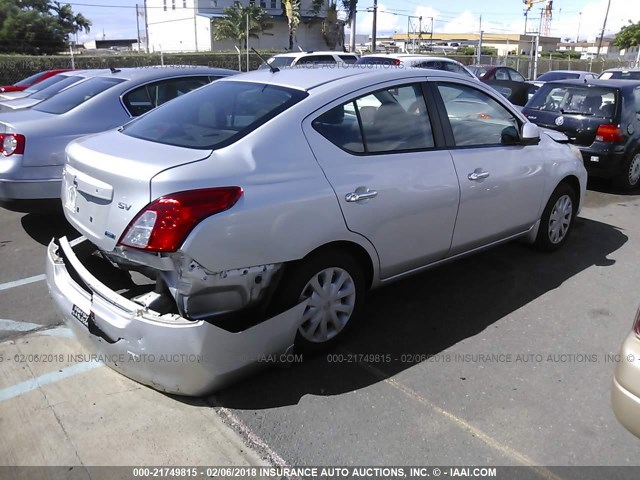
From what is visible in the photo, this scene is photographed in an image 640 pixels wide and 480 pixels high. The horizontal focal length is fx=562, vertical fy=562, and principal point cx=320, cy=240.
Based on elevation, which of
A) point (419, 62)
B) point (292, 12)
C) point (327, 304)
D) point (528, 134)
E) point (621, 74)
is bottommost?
point (327, 304)

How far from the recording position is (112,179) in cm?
293

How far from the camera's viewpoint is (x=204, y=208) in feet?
9.02

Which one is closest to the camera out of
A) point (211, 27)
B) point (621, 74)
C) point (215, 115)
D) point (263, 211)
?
point (263, 211)

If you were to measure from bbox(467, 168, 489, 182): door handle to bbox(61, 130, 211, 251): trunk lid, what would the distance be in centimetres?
196

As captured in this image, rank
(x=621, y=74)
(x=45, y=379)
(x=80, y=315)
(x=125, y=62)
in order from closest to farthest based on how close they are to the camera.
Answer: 1. (x=80, y=315)
2. (x=45, y=379)
3. (x=621, y=74)
4. (x=125, y=62)

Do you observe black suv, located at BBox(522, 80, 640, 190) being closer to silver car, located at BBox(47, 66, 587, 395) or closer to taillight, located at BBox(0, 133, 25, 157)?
silver car, located at BBox(47, 66, 587, 395)

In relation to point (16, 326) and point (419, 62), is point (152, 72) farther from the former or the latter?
point (419, 62)

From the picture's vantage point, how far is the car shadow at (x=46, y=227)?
5812mm

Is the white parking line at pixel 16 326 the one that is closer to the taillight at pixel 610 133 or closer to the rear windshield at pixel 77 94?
the rear windshield at pixel 77 94

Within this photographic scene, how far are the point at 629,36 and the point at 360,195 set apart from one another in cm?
6335

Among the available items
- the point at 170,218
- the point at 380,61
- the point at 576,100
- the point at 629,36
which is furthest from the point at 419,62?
the point at 629,36

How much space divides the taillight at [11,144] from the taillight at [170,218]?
3313 millimetres

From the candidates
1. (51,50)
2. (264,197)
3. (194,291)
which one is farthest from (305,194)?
(51,50)

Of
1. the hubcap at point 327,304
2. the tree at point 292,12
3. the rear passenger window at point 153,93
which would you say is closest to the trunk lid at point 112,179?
the hubcap at point 327,304
